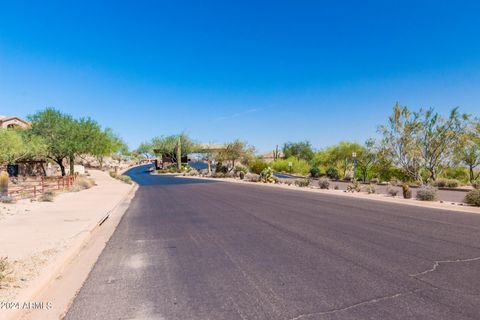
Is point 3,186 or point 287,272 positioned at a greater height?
point 3,186

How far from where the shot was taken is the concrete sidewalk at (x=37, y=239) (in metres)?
5.54

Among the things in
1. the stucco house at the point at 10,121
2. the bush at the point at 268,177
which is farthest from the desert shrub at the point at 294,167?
the stucco house at the point at 10,121

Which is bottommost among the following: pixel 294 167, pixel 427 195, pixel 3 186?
pixel 427 195

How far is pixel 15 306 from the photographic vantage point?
4566mm

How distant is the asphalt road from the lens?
4.50 metres

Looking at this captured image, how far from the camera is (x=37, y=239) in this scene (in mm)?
8852

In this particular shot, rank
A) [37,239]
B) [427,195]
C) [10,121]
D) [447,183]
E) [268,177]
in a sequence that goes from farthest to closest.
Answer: [10,121]
[268,177]
[447,183]
[427,195]
[37,239]

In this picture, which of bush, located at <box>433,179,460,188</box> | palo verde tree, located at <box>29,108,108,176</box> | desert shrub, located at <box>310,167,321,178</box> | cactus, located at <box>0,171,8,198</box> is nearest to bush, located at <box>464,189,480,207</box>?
bush, located at <box>433,179,460,188</box>

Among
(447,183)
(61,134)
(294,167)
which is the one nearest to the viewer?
(447,183)

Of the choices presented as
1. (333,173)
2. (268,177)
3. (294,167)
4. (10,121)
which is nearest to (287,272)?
(268,177)

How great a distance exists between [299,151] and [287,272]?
76673mm

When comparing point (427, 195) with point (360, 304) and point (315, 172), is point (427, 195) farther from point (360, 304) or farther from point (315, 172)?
point (315, 172)

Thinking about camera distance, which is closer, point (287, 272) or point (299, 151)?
point (287, 272)

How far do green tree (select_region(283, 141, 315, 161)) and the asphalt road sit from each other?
69306 millimetres
